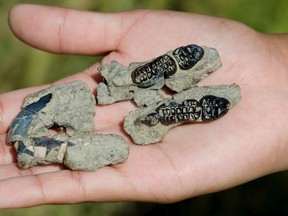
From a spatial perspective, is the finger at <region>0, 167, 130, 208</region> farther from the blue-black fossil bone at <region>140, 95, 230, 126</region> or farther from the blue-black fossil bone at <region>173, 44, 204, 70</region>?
the blue-black fossil bone at <region>173, 44, 204, 70</region>

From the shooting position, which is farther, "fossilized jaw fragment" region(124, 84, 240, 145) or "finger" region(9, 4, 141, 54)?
"finger" region(9, 4, 141, 54)

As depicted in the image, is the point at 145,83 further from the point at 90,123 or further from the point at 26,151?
the point at 26,151

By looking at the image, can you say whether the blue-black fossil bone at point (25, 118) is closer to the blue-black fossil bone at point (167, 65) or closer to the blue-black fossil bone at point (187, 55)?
the blue-black fossil bone at point (167, 65)

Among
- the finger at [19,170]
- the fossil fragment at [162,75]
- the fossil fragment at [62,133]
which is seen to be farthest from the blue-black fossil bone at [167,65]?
the finger at [19,170]

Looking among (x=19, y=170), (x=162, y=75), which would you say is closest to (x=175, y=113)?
(x=162, y=75)

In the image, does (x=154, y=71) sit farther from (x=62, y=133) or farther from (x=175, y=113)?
(x=62, y=133)

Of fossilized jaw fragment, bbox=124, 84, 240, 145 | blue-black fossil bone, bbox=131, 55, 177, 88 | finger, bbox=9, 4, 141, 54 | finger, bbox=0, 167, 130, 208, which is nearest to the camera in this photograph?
finger, bbox=0, 167, 130, 208

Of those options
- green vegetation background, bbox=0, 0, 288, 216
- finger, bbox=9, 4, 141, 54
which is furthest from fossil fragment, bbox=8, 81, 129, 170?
green vegetation background, bbox=0, 0, 288, 216

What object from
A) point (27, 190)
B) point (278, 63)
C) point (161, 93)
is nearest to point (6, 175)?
point (27, 190)
